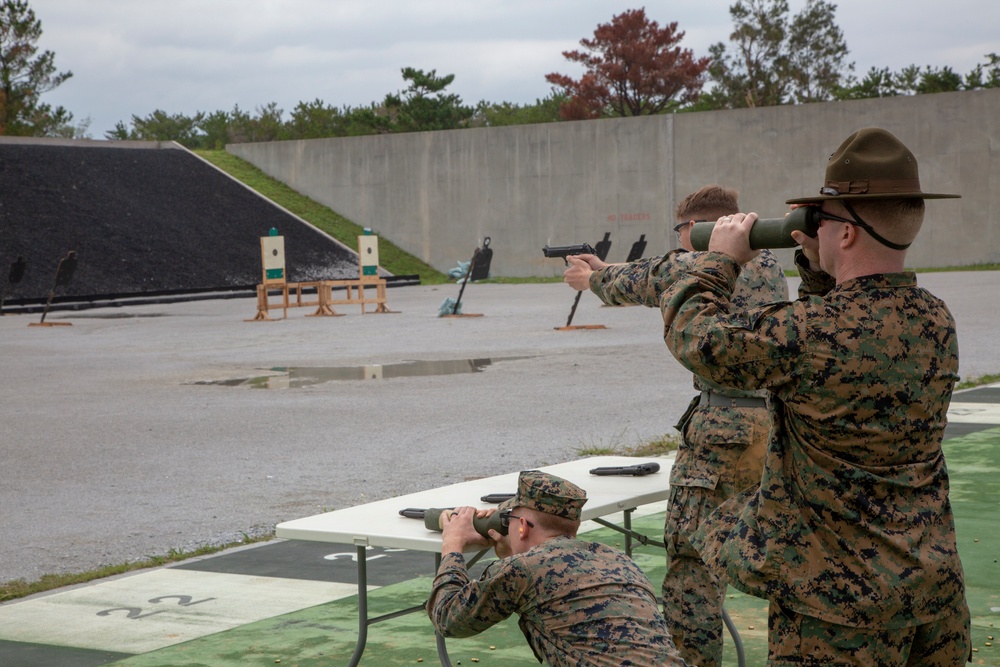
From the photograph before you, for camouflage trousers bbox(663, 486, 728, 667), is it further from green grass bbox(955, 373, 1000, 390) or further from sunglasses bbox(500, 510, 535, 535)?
green grass bbox(955, 373, 1000, 390)

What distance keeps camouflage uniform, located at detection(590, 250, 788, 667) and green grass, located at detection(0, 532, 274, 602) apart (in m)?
3.22

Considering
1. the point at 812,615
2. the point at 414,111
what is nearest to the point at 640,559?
the point at 812,615

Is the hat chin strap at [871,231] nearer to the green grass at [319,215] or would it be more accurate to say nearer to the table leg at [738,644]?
the table leg at [738,644]

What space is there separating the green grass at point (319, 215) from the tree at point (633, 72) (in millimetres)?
15212

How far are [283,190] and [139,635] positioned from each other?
1656 inches

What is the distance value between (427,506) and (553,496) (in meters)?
1.05

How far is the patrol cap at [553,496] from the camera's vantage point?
3.21 metres

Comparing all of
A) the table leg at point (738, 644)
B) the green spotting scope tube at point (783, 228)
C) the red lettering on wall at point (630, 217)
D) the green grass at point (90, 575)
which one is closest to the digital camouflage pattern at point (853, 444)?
the green spotting scope tube at point (783, 228)

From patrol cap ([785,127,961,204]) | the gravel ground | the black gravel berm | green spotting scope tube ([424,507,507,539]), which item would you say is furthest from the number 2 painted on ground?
the black gravel berm

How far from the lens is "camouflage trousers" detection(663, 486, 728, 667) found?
3.85 meters

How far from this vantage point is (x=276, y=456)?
9117mm

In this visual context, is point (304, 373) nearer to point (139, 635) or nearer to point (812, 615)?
point (139, 635)

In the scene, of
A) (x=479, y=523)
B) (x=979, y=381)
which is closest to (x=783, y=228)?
(x=479, y=523)

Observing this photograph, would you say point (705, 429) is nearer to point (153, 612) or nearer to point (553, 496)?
point (553, 496)
